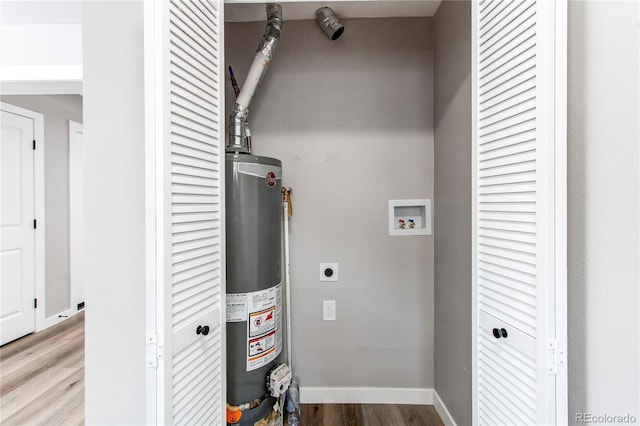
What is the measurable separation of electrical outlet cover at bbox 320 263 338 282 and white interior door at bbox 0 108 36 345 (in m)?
3.09

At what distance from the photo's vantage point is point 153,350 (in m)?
0.82

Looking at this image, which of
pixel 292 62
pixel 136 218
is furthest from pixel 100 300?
pixel 292 62

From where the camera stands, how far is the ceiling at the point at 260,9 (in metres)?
1.69

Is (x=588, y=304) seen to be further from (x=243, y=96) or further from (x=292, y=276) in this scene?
(x=243, y=96)

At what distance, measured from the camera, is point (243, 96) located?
59.9 inches

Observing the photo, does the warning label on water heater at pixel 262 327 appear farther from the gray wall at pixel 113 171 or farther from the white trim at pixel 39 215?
the white trim at pixel 39 215

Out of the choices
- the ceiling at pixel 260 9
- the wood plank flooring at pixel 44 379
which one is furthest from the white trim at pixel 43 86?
the wood plank flooring at pixel 44 379

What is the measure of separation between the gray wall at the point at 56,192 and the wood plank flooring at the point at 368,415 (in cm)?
316

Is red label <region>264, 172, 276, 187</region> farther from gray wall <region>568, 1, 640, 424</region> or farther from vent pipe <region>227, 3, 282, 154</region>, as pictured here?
gray wall <region>568, 1, 640, 424</region>

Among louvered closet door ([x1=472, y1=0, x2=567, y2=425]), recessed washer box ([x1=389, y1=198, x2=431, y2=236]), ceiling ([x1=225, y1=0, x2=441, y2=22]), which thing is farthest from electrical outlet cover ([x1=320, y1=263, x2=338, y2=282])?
ceiling ([x1=225, y1=0, x2=441, y2=22])

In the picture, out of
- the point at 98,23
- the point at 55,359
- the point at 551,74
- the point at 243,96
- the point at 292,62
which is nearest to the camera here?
the point at 551,74

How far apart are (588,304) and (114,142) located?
1.74 metres

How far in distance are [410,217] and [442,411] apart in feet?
3.77

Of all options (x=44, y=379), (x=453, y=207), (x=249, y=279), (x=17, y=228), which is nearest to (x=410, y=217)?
(x=453, y=207)
